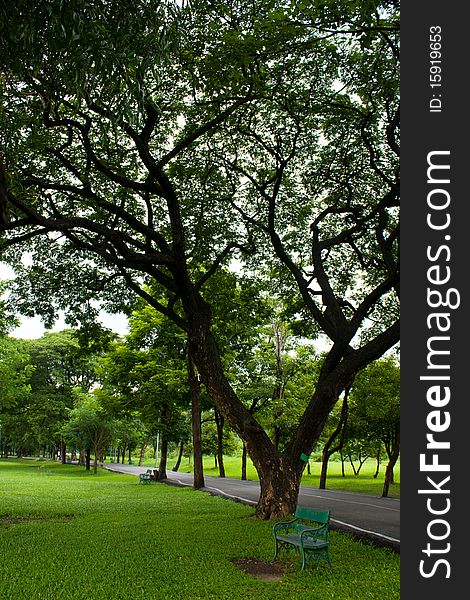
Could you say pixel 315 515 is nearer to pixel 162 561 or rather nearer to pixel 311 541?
pixel 311 541

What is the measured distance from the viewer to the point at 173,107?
13812 millimetres

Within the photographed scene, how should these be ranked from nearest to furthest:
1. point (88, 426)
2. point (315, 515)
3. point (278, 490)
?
1. point (315, 515)
2. point (278, 490)
3. point (88, 426)

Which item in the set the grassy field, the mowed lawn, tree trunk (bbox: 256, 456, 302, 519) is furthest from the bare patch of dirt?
the grassy field

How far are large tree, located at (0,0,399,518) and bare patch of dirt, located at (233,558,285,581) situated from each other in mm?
4052

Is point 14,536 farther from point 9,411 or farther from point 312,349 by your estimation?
point 9,411

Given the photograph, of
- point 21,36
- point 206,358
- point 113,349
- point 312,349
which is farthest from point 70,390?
point 21,36

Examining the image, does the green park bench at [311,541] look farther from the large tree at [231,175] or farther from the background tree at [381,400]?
the background tree at [381,400]

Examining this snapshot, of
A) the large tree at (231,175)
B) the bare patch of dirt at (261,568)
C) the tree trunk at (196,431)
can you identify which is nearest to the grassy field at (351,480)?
the tree trunk at (196,431)

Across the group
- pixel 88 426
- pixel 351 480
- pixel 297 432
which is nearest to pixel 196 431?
pixel 297 432

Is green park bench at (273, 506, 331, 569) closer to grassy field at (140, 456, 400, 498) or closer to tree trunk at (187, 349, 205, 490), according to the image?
tree trunk at (187, 349, 205, 490)

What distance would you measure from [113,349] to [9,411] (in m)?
21.9

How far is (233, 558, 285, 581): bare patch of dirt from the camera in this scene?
8.23 meters

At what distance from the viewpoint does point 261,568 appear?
8719 mm

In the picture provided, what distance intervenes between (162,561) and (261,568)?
155 centimetres
